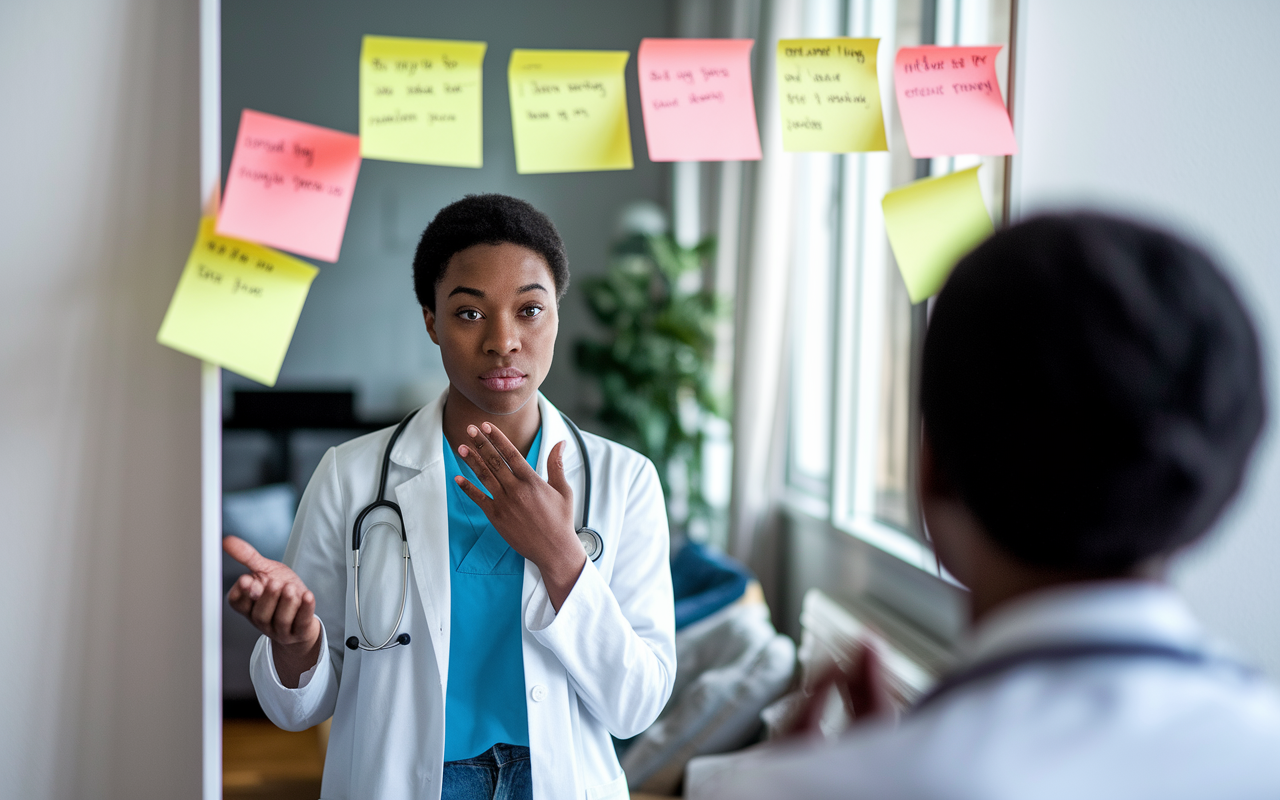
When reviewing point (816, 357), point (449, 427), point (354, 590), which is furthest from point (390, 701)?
point (816, 357)

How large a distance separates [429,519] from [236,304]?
0.32 metres

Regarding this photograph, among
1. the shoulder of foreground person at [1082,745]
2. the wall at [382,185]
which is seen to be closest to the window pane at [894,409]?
the wall at [382,185]

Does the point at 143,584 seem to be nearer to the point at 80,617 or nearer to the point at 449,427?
the point at 80,617

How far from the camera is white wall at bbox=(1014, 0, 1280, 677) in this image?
1142 millimetres

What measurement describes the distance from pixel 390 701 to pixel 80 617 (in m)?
0.38

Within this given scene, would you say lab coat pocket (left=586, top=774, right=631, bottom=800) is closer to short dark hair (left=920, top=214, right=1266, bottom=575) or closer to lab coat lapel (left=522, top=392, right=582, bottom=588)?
lab coat lapel (left=522, top=392, right=582, bottom=588)

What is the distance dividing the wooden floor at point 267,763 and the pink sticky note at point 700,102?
2.74 ft

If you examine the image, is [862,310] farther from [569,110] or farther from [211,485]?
[211,485]

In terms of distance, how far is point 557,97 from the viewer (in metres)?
0.99

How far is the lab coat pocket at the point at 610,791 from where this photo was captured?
0.90 meters

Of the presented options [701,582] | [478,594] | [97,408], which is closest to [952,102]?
[478,594]

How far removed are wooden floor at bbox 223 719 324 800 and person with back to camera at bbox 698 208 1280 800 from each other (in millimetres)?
719

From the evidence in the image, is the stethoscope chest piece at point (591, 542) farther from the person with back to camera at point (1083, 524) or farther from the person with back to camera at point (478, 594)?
the person with back to camera at point (1083, 524)

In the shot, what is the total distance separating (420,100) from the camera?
944 millimetres
